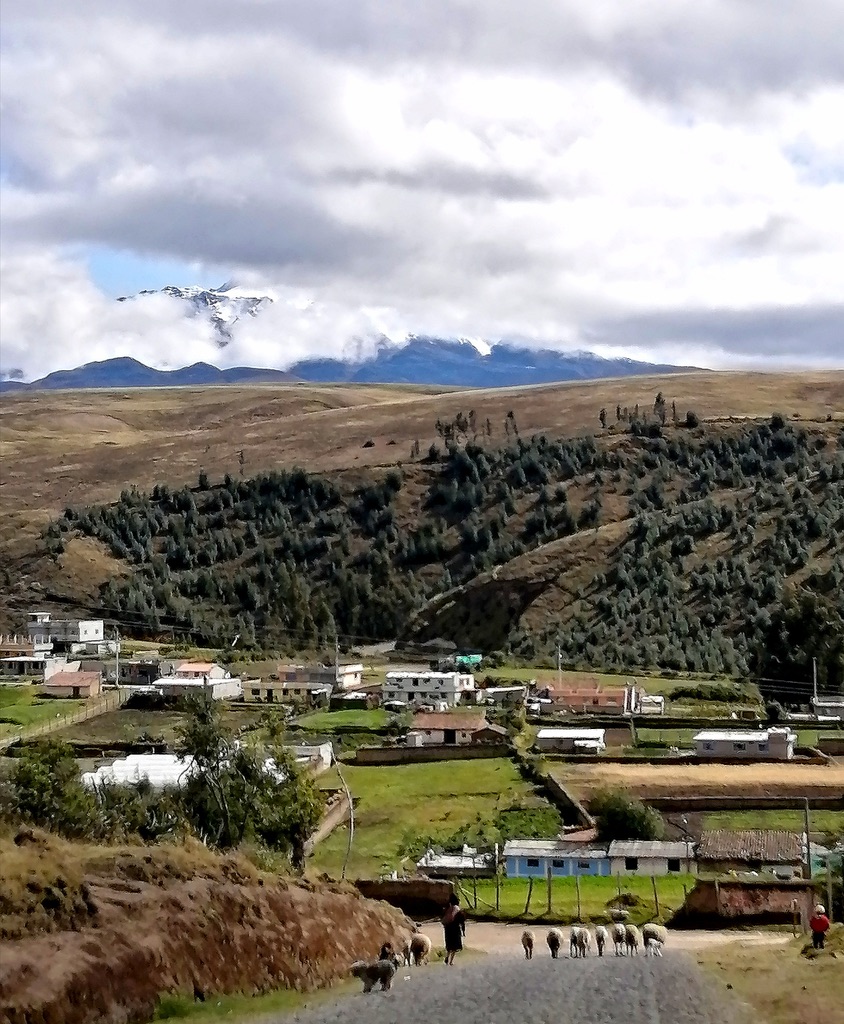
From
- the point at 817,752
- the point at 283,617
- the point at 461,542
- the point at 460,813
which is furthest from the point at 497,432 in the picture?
the point at 460,813

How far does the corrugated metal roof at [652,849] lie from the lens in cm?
3894

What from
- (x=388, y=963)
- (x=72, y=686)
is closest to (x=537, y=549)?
(x=72, y=686)

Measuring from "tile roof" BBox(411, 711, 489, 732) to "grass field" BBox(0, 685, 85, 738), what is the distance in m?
21.0

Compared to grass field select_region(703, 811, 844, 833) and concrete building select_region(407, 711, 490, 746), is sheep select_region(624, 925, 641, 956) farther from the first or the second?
concrete building select_region(407, 711, 490, 746)

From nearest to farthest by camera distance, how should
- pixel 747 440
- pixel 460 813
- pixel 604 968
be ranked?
pixel 604 968 < pixel 460 813 < pixel 747 440

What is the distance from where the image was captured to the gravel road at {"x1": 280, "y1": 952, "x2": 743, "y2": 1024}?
14.9m

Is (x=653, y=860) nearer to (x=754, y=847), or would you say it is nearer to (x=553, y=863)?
(x=553, y=863)

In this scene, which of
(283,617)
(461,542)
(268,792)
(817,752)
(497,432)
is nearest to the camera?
(268,792)

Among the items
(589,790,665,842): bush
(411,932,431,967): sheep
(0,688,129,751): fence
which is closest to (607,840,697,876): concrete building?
(589,790,665,842): bush

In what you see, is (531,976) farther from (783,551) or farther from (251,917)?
(783,551)

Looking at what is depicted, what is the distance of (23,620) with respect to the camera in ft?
414

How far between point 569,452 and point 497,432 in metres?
36.2

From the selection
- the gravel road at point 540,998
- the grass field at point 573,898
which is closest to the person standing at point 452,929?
the gravel road at point 540,998

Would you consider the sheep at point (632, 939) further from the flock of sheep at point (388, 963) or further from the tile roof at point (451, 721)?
the tile roof at point (451, 721)
